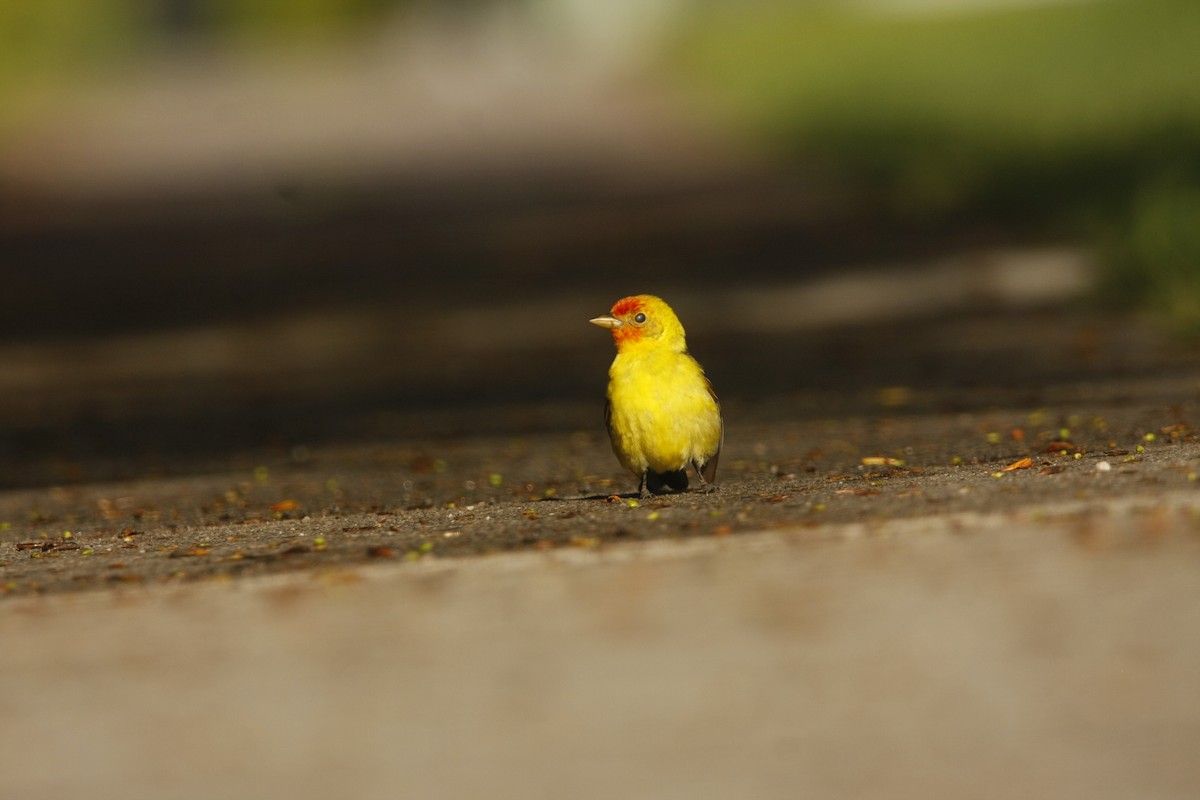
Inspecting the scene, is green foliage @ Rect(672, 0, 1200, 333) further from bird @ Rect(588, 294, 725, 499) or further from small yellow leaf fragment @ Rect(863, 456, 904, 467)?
bird @ Rect(588, 294, 725, 499)

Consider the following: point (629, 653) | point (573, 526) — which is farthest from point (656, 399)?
point (629, 653)

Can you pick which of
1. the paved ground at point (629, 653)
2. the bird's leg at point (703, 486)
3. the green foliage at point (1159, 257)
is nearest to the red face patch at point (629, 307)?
the bird's leg at point (703, 486)

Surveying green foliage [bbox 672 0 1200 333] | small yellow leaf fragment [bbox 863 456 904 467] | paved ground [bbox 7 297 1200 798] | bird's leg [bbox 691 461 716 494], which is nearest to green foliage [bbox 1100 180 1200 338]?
green foliage [bbox 672 0 1200 333]

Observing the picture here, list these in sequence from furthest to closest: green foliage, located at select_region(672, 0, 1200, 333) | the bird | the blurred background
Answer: green foliage, located at select_region(672, 0, 1200, 333) → the blurred background → the bird

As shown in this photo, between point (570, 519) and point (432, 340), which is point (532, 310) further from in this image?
point (570, 519)

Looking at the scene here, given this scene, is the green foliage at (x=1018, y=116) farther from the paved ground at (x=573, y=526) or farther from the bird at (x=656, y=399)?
the bird at (x=656, y=399)

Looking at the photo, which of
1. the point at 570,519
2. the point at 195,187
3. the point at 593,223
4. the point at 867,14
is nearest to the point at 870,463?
the point at 570,519

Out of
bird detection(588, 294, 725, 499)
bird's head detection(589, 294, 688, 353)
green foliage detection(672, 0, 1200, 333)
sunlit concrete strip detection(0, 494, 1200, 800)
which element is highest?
green foliage detection(672, 0, 1200, 333)
